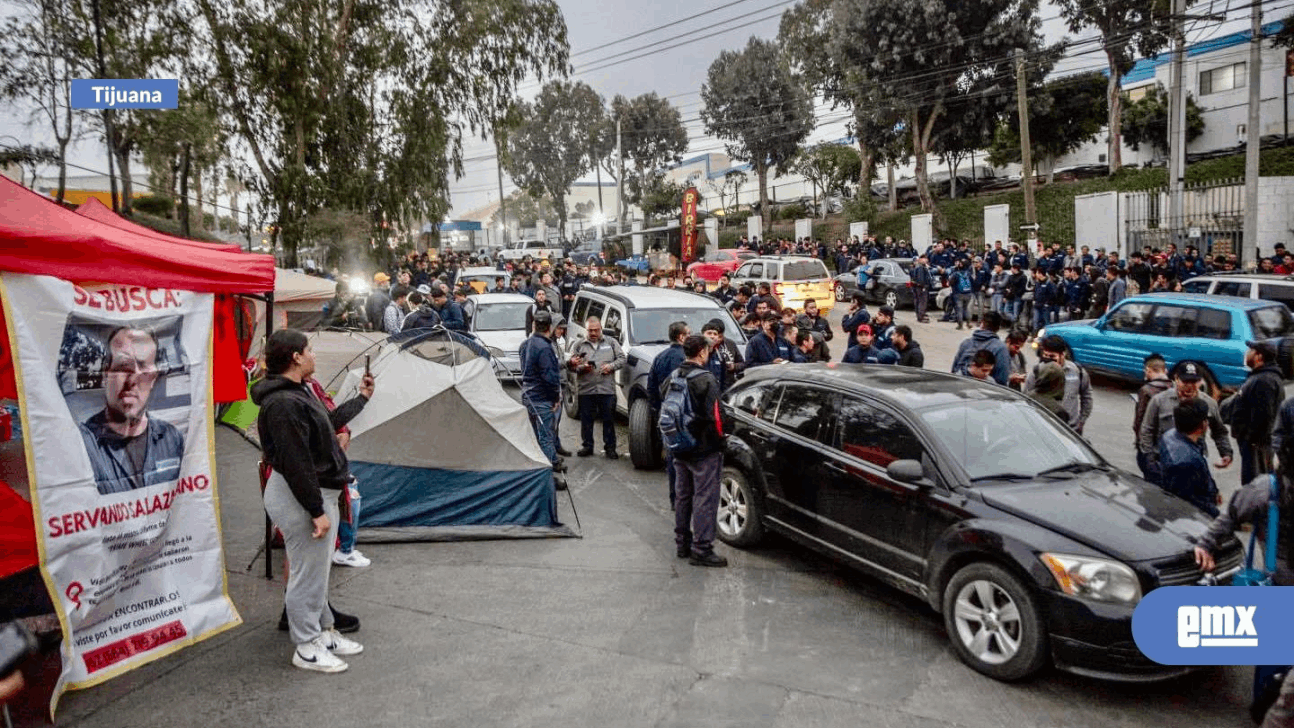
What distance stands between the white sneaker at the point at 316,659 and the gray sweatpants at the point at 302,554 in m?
0.04

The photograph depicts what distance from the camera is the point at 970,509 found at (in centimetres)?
A: 531

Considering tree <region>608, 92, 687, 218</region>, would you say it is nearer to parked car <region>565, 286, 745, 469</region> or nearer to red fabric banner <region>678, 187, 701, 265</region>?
red fabric banner <region>678, 187, 701, 265</region>

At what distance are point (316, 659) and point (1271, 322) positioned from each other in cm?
1255

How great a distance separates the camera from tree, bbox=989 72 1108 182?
39062 mm

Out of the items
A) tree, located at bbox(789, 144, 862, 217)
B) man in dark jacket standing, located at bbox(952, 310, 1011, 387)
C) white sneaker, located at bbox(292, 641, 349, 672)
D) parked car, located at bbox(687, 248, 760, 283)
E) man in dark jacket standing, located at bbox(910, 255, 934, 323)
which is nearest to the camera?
white sneaker, located at bbox(292, 641, 349, 672)

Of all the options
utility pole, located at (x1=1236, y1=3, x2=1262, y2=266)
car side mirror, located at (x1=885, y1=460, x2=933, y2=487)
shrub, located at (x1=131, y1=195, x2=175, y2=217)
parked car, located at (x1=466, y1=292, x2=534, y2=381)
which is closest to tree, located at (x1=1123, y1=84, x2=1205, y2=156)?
utility pole, located at (x1=1236, y1=3, x2=1262, y2=266)

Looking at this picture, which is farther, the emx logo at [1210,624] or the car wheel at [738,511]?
the car wheel at [738,511]

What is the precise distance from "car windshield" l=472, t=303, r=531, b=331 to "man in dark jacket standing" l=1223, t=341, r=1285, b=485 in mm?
10466

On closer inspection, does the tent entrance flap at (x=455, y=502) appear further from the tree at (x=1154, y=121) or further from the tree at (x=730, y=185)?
the tree at (x=730, y=185)

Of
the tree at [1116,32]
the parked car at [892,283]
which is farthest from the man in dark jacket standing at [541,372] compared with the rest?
the tree at [1116,32]

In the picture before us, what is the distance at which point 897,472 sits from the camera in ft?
18.2

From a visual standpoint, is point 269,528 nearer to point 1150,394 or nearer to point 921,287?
point 1150,394

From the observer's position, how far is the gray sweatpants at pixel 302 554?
190 inches

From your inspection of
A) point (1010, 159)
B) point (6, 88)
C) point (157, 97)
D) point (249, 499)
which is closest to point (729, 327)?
point (249, 499)
